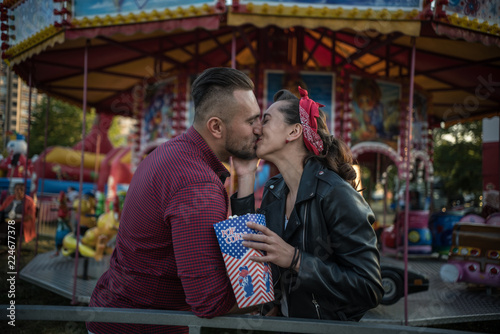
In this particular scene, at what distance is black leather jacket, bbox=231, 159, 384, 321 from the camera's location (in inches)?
64.4

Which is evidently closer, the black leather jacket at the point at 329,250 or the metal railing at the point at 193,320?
the metal railing at the point at 193,320

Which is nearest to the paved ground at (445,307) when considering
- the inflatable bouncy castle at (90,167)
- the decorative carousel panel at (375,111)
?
the decorative carousel panel at (375,111)

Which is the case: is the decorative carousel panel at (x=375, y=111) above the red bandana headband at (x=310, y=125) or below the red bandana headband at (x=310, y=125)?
above

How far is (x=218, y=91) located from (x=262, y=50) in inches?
314

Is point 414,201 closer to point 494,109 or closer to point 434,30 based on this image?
point 494,109

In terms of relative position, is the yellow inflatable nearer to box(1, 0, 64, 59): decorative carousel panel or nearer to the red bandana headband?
box(1, 0, 64, 59): decorative carousel panel

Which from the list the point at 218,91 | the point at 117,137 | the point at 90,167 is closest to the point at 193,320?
the point at 218,91

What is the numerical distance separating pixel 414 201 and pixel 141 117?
10.1 metres

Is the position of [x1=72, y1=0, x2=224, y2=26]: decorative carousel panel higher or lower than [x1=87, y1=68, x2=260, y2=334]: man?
higher

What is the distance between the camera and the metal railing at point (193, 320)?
1396mm

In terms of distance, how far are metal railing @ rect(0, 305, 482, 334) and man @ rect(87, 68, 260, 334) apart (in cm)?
5

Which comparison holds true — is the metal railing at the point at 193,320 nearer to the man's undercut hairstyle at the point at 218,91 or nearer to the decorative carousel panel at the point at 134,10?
the man's undercut hairstyle at the point at 218,91

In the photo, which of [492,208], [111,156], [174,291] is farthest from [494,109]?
[111,156]

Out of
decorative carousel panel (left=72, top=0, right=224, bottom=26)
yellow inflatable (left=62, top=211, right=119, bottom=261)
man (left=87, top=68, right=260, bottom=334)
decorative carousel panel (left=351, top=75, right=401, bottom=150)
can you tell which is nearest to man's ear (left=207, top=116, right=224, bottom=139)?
man (left=87, top=68, right=260, bottom=334)
